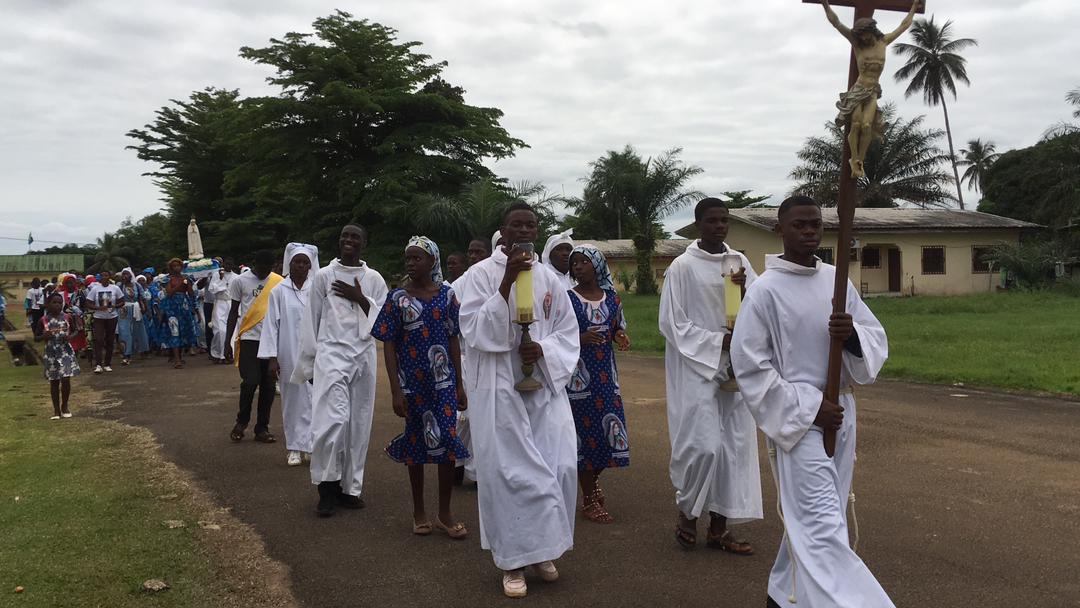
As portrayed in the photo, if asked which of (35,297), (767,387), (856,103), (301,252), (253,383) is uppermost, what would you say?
(856,103)

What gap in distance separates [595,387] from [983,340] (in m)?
13.0

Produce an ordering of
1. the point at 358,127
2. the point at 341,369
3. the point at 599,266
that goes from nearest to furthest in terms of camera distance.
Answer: the point at 341,369 < the point at 599,266 < the point at 358,127

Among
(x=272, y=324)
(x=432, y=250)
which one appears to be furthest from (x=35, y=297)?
(x=432, y=250)

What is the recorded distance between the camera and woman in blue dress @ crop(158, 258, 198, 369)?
17812 millimetres

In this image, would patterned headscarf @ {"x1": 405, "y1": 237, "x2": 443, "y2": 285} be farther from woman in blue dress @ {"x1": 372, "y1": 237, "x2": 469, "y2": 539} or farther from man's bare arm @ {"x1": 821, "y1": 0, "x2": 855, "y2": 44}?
man's bare arm @ {"x1": 821, "y1": 0, "x2": 855, "y2": 44}

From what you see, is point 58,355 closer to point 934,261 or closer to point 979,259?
point 934,261

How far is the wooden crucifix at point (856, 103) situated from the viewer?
3543 millimetres

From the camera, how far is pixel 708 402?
5.42 metres

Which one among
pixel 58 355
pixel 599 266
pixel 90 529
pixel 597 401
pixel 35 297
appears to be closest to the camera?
pixel 90 529

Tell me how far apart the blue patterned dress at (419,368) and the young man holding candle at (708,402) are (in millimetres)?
1465

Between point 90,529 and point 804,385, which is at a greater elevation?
point 804,385

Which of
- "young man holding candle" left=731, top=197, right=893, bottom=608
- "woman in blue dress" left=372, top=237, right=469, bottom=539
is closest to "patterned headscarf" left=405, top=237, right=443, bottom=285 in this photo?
"woman in blue dress" left=372, top=237, right=469, bottom=539

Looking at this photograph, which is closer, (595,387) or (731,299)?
(731,299)

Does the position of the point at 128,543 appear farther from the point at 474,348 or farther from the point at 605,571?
the point at 605,571
